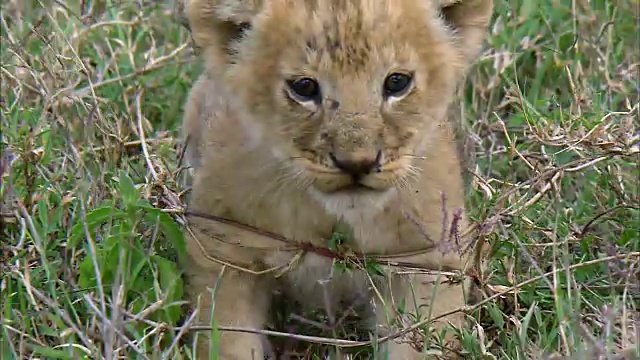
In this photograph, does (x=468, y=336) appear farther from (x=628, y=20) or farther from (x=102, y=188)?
(x=628, y=20)

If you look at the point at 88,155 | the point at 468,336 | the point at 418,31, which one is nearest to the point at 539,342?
the point at 468,336

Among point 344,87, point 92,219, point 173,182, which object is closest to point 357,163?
point 344,87

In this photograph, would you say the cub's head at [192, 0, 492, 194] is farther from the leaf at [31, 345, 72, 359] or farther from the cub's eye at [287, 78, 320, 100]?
the leaf at [31, 345, 72, 359]

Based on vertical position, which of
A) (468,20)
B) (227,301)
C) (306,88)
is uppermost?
→ (468,20)

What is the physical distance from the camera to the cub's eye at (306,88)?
2971 mm

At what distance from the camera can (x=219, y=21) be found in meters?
3.18

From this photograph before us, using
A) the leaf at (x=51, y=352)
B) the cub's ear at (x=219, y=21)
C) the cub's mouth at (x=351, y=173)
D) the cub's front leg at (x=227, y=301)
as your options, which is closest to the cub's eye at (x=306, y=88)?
the cub's mouth at (x=351, y=173)

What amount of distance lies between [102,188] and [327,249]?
87 centimetres

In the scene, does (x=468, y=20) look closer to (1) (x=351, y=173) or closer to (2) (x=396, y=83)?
(2) (x=396, y=83)

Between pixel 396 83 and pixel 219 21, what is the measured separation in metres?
0.52

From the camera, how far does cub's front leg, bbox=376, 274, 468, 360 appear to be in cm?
330

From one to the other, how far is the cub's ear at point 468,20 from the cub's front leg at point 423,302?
2.02ft

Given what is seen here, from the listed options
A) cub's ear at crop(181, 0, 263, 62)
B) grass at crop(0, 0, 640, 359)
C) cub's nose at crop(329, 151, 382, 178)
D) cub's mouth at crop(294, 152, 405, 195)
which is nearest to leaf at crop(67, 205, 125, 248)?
grass at crop(0, 0, 640, 359)

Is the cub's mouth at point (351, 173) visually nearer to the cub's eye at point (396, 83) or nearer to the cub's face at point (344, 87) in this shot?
the cub's face at point (344, 87)
